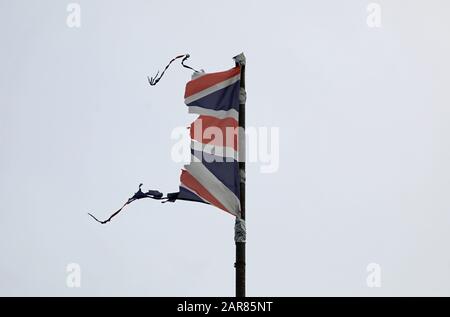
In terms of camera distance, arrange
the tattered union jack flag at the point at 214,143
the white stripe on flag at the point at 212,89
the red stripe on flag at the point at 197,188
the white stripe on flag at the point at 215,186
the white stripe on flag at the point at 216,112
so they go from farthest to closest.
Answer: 1. the white stripe on flag at the point at 212,89
2. the white stripe on flag at the point at 216,112
3. the red stripe on flag at the point at 197,188
4. the tattered union jack flag at the point at 214,143
5. the white stripe on flag at the point at 215,186

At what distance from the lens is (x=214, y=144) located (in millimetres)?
19844

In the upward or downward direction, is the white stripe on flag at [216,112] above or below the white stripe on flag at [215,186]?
above

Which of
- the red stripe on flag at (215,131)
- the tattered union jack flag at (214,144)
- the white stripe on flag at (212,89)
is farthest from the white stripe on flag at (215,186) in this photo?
the white stripe on flag at (212,89)

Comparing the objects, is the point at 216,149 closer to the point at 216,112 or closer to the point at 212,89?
the point at 216,112

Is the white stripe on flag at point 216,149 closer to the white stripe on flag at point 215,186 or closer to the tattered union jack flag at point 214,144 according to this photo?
the tattered union jack flag at point 214,144

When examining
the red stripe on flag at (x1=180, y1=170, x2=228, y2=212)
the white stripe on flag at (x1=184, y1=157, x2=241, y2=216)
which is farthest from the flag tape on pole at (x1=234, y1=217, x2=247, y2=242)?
the red stripe on flag at (x1=180, y1=170, x2=228, y2=212)

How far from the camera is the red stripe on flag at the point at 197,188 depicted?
19.7 meters

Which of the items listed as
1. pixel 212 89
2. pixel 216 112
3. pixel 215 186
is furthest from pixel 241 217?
pixel 212 89

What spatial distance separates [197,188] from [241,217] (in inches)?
52.0
